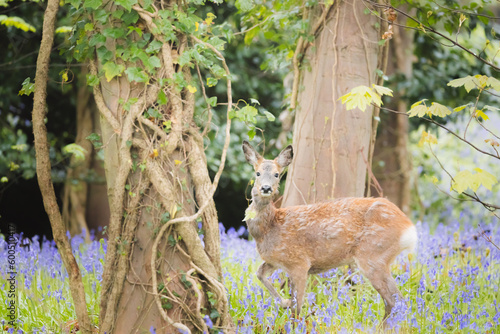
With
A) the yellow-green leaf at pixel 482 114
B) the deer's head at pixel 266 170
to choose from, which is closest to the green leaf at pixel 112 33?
the deer's head at pixel 266 170

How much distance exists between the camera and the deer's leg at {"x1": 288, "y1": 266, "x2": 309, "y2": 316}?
4.63 metres

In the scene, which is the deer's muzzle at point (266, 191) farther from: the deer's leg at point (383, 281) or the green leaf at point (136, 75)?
the green leaf at point (136, 75)

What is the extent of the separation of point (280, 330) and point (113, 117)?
6.48ft

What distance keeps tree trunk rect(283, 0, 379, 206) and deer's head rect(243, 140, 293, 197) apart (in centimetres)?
77

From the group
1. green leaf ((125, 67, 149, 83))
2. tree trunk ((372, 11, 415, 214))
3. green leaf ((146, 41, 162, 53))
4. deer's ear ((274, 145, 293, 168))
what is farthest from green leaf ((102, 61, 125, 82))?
tree trunk ((372, 11, 415, 214))

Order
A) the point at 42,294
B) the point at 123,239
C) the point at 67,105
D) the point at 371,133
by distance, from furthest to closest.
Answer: the point at 67,105 → the point at 371,133 → the point at 42,294 → the point at 123,239

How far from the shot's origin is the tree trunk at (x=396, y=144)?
10.1 m

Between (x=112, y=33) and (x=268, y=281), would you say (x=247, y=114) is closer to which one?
(x=112, y=33)

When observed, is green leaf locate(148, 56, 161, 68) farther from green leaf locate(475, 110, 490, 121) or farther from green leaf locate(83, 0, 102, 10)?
green leaf locate(475, 110, 490, 121)

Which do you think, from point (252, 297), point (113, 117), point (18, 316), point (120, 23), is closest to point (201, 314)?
point (252, 297)

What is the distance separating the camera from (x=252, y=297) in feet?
15.8

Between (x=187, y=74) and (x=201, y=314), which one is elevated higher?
(x=187, y=74)

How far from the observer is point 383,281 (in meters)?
4.59

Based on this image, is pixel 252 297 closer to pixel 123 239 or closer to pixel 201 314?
pixel 201 314
